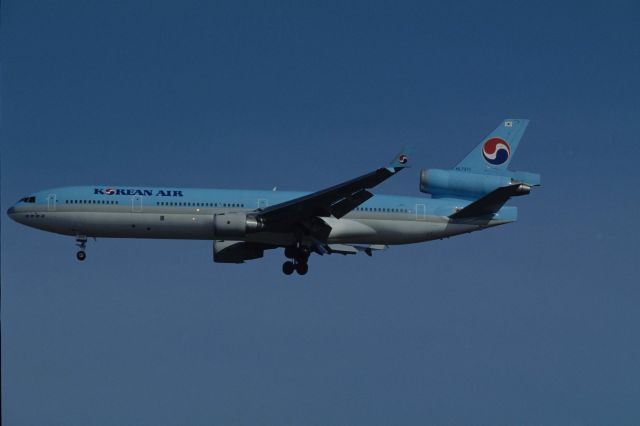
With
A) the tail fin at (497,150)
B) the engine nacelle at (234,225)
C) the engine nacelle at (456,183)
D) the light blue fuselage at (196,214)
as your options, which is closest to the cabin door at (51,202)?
the light blue fuselage at (196,214)

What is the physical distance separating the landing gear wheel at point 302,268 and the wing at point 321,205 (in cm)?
259

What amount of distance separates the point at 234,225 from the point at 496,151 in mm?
16731

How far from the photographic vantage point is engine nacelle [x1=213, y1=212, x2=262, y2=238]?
45.9 metres

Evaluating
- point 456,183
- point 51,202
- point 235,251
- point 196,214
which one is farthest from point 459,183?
point 51,202

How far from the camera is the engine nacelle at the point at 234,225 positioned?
4588 cm

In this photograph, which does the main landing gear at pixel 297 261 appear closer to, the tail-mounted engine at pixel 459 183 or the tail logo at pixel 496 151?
the tail-mounted engine at pixel 459 183

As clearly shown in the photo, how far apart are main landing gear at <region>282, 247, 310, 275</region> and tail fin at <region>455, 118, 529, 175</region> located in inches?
406

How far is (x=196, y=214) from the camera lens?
156 feet

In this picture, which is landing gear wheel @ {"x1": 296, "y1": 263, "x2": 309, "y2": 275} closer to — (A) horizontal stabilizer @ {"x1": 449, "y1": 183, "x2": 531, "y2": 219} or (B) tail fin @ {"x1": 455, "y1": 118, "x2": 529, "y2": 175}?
(A) horizontal stabilizer @ {"x1": 449, "y1": 183, "x2": 531, "y2": 219}

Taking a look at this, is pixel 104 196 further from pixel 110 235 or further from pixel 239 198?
pixel 239 198

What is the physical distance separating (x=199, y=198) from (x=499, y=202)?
15510 mm

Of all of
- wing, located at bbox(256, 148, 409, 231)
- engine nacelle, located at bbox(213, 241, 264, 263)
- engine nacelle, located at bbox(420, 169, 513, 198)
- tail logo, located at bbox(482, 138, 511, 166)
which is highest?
tail logo, located at bbox(482, 138, 511, 166)

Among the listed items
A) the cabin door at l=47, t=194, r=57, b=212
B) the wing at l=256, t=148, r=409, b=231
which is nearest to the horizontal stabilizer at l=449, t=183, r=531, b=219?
the wing at l=256, t=148, r=409, b=231

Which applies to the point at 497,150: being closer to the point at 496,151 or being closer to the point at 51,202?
Result: the point at 496,151
